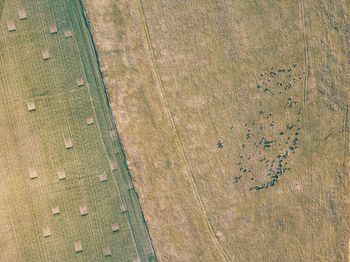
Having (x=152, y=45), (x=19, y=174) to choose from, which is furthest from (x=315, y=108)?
(x=19, y=174)

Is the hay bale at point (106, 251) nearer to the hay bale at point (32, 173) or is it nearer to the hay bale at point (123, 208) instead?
the hay bale at point (123, 208)

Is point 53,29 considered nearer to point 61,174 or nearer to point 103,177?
point 61,174

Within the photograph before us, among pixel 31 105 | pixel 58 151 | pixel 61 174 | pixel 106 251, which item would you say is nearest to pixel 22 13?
pixel 31 105

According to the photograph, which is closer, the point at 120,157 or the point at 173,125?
the point at 120,157

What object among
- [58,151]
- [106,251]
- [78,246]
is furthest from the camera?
[106,251]

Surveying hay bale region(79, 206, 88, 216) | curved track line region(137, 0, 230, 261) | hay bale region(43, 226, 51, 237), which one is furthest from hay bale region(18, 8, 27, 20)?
hay bale region(43, 226, 51, 237)

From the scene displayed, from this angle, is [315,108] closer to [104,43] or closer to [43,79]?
[104,43]

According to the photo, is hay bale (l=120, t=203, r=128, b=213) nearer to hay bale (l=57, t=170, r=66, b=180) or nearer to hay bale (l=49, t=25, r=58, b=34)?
hay bale (l=57, t=170, r=66, b=180)

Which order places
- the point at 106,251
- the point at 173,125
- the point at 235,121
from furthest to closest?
the point at 235,121, the point at 173,125, the point at 106,251
